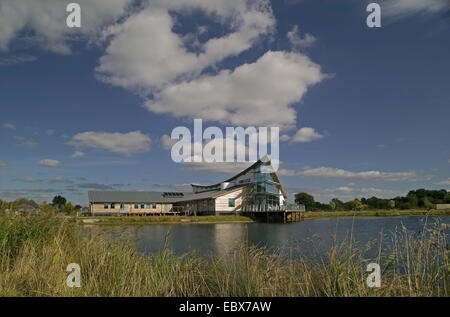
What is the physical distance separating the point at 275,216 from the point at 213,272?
32780mm

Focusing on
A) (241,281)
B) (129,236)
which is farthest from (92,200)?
(241,281)

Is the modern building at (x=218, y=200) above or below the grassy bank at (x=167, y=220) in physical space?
above

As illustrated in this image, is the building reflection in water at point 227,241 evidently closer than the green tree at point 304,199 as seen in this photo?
Yes

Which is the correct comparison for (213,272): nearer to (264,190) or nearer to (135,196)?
(264,190)

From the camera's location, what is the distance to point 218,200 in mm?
39844

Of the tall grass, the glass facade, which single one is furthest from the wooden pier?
the tall grass

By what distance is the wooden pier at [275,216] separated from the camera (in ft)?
119

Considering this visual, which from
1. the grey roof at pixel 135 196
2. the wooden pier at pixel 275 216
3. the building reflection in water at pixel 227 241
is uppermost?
the grey roof at pixel 135 196

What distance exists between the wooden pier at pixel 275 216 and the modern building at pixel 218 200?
54 centimetres

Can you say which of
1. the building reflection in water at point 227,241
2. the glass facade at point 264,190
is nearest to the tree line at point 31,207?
the building reflection in water at point 227,241

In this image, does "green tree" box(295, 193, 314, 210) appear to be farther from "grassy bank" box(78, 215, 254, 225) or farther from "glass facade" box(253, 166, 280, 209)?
"grassy bank" box(78, 215, 254, 225)

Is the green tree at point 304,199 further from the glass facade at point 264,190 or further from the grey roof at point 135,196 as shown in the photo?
the grey roof at point 135,196

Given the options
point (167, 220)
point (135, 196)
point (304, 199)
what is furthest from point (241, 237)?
point (304, 199)
